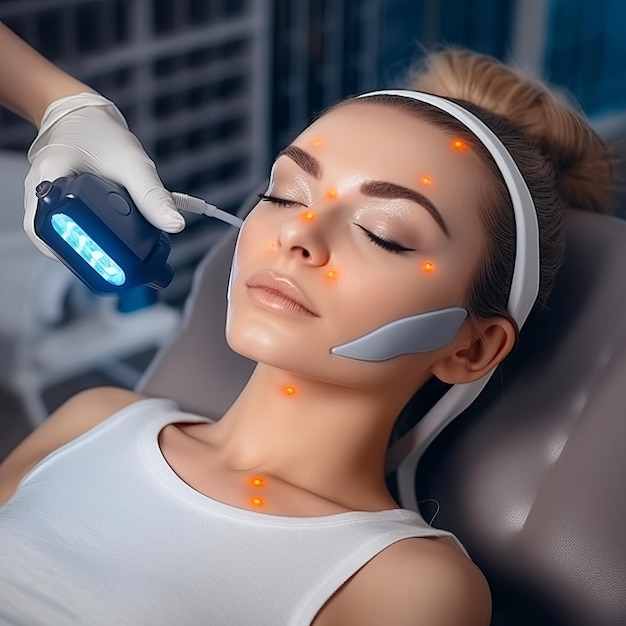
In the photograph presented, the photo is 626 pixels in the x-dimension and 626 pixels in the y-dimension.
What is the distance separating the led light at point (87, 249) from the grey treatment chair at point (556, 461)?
464 millimetres

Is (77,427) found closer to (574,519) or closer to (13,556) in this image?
(13,556)

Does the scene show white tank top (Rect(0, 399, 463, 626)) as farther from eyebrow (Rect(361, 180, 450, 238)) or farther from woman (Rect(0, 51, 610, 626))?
eyebrow (Rect(361, 180, 450, 238))

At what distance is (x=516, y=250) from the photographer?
123 cm

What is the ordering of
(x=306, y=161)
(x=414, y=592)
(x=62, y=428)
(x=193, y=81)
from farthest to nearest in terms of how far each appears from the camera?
(x=193, y=81) < (x=62, y=428) < (x=306, y=161) < (x=414, y=592)

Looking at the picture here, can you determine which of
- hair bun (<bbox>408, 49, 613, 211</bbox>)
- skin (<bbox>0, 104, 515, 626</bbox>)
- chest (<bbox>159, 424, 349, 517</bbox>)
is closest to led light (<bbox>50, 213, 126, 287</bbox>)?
skin (<bbox>0, 104, 515, 626</bbox>)

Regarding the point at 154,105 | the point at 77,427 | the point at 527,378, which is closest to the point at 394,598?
the point at 527,378

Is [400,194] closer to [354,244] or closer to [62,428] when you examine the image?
[354,244]

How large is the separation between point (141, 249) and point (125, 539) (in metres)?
0.30

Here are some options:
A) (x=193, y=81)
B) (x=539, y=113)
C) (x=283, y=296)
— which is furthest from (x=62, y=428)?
(x=193, y=81)

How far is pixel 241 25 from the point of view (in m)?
2.74

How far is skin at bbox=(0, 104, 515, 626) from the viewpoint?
3.68ft

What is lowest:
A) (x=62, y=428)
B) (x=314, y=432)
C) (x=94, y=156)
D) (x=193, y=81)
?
(x=193, y=81)

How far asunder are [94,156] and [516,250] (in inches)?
19.4

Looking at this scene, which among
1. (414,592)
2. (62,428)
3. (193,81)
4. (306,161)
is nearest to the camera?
(414,592)
